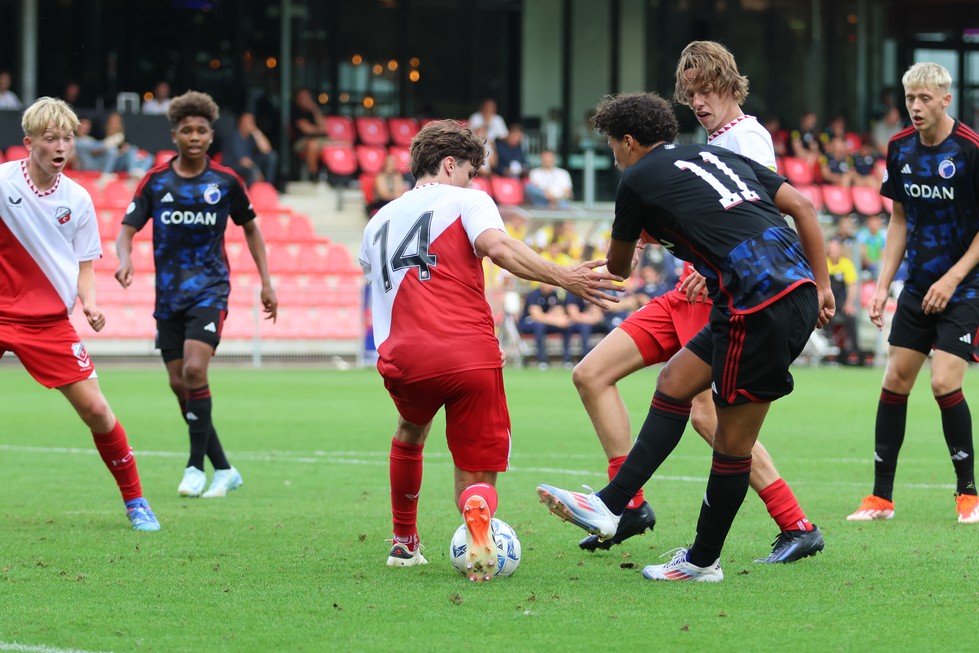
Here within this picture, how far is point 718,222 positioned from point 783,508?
5.25 feet

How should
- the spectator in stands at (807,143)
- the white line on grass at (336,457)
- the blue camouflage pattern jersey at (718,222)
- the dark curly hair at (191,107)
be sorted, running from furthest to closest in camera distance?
the spectator in stands at (807,143) < the white line on grass at (336,457) < the dark curly hair at (191,107) < the blue camouflage pattern jersey at (718,222)

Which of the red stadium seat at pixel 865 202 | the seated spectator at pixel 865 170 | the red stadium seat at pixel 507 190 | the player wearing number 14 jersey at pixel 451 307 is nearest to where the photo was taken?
the player wearing number 14 jersey at pixel 451 307

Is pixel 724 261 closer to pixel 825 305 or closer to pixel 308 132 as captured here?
pixel 825 305

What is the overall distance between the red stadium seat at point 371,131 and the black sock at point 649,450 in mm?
23588

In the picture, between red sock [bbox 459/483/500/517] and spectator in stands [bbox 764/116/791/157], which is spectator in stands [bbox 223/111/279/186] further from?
red sock [bbox 459/483/500/517]

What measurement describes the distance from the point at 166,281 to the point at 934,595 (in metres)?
5.16

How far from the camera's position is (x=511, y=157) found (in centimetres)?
2712

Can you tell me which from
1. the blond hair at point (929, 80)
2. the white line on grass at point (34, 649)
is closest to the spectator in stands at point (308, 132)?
the blond hair at point (929, 80)

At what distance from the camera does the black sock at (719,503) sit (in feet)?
18.3

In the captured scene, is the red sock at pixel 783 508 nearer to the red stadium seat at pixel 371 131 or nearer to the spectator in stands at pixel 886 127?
the red stadium seat at pixel 371 131

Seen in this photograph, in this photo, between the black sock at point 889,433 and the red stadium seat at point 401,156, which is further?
the red stadium seat at point 401,156

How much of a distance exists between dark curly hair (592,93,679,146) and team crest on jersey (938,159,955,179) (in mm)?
2311

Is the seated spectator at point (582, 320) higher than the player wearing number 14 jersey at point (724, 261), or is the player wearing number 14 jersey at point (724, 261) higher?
the player wearing number 14 jersey at point (724, 261)

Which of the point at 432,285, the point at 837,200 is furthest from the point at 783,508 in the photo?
the point at 837,200
